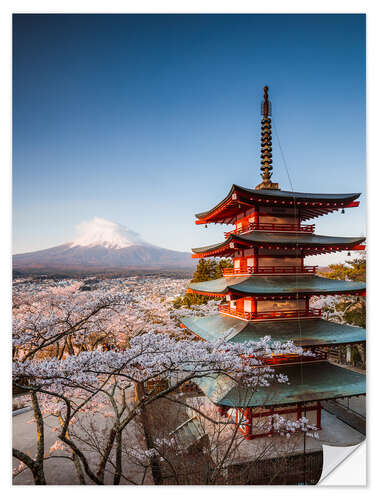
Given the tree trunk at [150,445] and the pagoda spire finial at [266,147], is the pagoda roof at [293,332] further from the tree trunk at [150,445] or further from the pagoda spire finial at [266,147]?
the pagoda spire finial at [266,147]

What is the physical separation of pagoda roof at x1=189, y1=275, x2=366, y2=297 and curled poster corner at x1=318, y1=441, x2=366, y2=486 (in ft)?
7.74

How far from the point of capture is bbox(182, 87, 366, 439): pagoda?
3.72 metres

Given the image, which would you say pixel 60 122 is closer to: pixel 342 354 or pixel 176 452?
pixel 176 452

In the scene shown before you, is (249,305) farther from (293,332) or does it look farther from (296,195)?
(296,195)

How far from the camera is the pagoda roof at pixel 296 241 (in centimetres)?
388

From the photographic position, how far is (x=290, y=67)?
3.88 meters

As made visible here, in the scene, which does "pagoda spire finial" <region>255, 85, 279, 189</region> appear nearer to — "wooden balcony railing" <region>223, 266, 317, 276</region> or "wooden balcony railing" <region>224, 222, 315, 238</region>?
"wooden balcony railing" <region>224, 222, 315, 238</region>

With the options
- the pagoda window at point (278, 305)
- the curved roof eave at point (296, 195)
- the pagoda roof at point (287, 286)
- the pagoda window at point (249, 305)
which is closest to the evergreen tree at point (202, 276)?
the pagoda window at point (249, 305)

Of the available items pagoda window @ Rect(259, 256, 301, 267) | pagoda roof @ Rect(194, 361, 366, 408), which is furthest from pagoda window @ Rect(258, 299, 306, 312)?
pagoda roof @ Rect(194, 361, 366, 408)

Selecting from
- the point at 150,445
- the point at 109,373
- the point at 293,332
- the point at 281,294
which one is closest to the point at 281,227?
the point at 281,294

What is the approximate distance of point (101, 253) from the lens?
4.71m

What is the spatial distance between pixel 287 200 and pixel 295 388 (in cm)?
312

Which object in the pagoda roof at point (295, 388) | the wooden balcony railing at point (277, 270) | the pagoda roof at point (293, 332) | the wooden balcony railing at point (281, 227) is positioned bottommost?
the pagoda roof at point (295, 388)

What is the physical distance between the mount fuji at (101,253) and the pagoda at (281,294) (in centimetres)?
129
